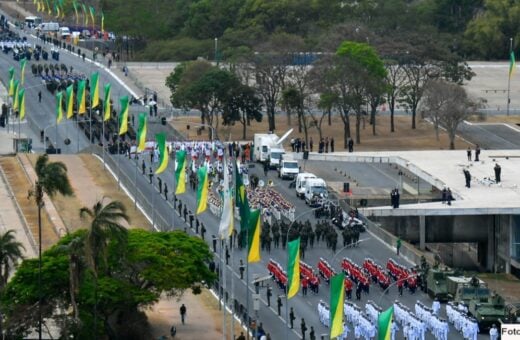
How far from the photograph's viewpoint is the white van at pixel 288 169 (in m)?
143

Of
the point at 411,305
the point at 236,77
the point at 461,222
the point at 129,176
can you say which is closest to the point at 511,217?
the point at 461,222

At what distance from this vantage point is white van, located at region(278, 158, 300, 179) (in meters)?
143

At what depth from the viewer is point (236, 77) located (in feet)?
553

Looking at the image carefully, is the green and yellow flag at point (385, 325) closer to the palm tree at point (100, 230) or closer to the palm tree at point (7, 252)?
the palm tree at point (100, 230)

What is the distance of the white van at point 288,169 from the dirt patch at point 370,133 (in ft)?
60.7

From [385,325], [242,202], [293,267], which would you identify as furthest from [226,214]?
[385,325]

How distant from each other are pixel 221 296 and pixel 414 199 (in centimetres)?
2983

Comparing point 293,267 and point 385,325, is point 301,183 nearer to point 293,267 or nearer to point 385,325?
point 293,267

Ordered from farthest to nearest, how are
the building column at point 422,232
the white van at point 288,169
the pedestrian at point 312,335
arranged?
the white van at point 288,169 → the building column at point 422,232 → the pedestrian at point 312,335

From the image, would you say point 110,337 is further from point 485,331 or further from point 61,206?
point 61,206

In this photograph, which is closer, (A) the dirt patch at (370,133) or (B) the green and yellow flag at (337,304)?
(B) the green and yellow flag at (337,304)

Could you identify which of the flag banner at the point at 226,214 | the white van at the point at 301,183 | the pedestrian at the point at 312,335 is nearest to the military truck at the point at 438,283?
the pedestrian at the point at 312,335

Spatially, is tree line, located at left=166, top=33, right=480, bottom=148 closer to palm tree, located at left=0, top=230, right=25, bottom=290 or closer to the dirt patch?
the dirt patch

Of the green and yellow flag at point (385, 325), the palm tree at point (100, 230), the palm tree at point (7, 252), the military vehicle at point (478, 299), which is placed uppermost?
the palm tree at point (100, 230)
